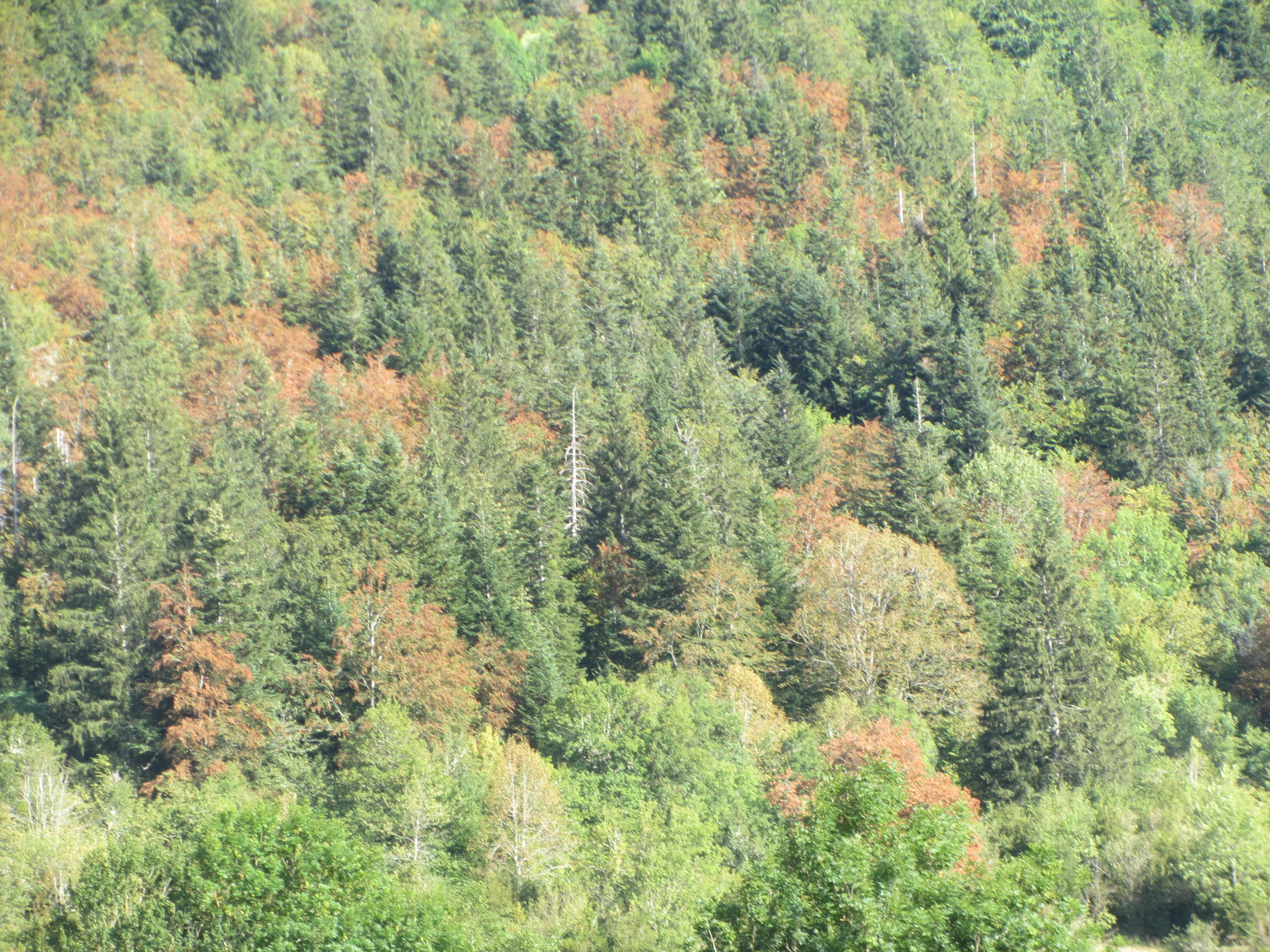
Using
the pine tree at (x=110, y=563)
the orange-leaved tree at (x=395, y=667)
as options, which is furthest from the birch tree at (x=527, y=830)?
the pine tree at (x=110, y=563)

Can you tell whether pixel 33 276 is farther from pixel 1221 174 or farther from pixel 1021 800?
pixel 1221 174

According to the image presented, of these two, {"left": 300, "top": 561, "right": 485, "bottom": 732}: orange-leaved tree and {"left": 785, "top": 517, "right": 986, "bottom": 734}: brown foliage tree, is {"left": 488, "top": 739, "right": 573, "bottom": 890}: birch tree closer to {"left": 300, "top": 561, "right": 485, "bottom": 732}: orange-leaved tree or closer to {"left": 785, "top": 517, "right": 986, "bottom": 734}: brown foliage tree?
{"left": 300, "top": 561, "right": 485, "bottom": 732}: orange-leaved tree

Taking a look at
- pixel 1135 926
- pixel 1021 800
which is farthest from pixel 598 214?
pixel 1135 926

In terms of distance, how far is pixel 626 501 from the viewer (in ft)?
217

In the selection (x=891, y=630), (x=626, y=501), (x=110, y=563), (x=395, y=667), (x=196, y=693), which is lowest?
(x=196, y=693)

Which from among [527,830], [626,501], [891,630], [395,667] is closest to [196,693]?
[395,667]

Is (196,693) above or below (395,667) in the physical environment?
below

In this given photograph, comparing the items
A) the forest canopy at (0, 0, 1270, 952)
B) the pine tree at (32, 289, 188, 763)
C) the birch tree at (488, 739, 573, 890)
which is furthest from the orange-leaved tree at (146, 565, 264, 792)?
the birch tree at (488, 739, 573, 890)

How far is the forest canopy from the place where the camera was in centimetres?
3628

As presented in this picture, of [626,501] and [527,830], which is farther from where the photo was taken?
[626,501]

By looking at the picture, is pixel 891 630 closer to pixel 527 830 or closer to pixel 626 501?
pixel 626 501

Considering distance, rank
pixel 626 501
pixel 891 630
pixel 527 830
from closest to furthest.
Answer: pixel 527 830, pixel 891 630, pixel 626 501

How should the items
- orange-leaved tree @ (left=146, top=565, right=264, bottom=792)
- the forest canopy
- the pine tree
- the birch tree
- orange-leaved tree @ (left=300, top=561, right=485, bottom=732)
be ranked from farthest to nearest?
the pine tree, orange-leaved tree @ (left=300, top=561, right=485, bottom=732), orange-leaved tree @ (left=146, top=565, right=264, bottom=792), the birch tree, the forest canopy

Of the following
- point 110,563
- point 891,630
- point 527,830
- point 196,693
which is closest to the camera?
point 527,830
